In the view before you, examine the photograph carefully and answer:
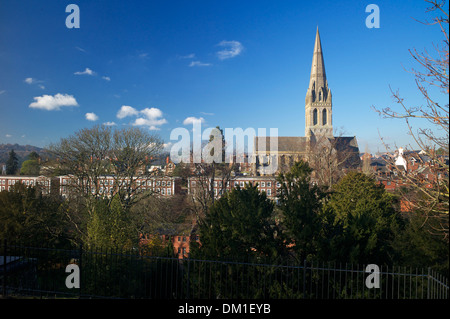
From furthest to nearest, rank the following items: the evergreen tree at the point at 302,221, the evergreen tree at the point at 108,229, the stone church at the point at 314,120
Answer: the stone church at the point at 314,120, the evergreen tree at the point at 108,229, the evergreen tree at the point at 302,221

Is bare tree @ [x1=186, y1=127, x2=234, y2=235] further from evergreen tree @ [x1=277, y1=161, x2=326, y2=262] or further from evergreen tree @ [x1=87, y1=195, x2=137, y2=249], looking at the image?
evergreen tree @ [x1=277, y1=161, x2=326, y2=262]

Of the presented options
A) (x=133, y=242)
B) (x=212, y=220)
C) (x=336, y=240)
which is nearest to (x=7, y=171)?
(x=133, y=242)

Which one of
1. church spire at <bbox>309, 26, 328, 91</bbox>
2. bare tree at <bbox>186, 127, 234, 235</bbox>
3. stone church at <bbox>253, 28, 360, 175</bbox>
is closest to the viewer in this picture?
bare tree at <bbox>186, 127, 234, 235</bbox>

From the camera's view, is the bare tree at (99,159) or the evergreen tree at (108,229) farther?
the bare tree at (99,159)

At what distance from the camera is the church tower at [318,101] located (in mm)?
83438

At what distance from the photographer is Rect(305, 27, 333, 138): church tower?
83.4 metres

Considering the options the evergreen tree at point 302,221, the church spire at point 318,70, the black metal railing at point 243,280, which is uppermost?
the church spire at point 318,70

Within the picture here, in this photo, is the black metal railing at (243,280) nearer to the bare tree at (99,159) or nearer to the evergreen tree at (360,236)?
the evergreen tree at (360,236)

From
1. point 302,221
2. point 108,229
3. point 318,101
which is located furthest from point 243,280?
point 318,101

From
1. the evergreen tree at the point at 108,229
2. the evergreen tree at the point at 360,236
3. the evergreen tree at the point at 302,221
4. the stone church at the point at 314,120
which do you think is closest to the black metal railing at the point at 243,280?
the evergreen tree at the point at 360,236

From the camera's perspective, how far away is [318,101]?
84.4 m

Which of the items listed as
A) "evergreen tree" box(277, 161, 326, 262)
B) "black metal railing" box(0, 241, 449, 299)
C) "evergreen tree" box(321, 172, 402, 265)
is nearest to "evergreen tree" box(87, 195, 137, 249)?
"black metal railing" box(0, 241, 449, 299)

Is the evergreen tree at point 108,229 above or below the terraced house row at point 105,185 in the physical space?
below
